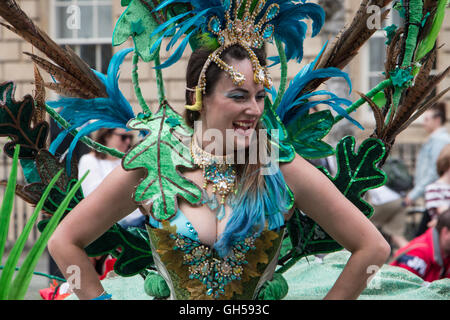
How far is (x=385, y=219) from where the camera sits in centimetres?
598

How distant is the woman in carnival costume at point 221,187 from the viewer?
2.18m

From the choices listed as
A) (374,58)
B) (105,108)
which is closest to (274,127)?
(105,108)

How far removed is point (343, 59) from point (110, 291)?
147 centimetres

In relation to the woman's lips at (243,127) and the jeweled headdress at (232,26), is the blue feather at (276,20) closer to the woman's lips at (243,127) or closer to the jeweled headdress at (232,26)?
the jeweled headdress at (232,26)

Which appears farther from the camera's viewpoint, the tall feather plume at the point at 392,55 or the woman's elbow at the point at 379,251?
the tall feather plume at the point at 392,55

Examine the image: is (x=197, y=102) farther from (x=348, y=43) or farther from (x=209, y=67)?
(x=348, y=43)

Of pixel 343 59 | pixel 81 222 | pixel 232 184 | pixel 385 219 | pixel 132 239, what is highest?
pixel 343 59

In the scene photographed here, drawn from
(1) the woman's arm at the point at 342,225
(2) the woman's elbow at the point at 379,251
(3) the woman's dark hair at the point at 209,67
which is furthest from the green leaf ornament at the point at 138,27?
(2) the woman's elbow at the point at 379,251

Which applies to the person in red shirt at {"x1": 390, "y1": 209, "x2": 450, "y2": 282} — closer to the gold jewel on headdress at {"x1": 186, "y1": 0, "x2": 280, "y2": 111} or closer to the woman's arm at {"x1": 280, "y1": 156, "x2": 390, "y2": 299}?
the woman's arm at {"x1": 280, "y1": 156, "x2": 390, "y2": 299}

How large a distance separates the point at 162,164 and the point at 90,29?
703 cm

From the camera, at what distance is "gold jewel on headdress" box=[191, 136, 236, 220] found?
2268 mm

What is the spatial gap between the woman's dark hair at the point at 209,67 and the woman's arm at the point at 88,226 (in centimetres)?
32
